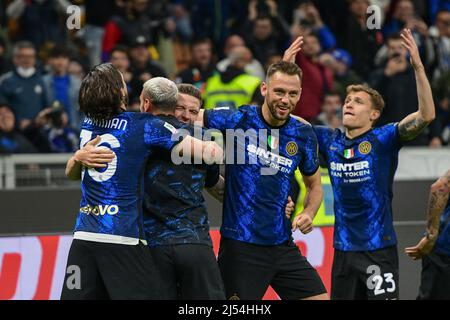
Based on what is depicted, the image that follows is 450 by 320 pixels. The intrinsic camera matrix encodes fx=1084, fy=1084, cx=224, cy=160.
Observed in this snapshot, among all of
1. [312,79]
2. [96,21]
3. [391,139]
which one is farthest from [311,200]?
[96,21]

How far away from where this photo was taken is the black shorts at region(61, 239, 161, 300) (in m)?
7.12

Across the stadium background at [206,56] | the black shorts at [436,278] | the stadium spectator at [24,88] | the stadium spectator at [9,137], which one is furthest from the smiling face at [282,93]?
the stadium spectator at [24,88]

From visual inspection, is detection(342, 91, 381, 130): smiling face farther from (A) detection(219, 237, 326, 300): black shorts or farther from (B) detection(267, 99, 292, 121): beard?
(A) detection(219, 237, 326, 300): black shorts

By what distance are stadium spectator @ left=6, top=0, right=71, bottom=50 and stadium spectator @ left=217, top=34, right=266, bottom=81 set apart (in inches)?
96.0

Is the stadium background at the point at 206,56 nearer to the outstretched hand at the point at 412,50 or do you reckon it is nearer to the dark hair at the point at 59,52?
the dark hair at the point at 59,52

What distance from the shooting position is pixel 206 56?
14.4 meters

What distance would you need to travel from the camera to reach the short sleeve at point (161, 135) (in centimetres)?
721

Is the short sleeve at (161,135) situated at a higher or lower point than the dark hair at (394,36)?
lower

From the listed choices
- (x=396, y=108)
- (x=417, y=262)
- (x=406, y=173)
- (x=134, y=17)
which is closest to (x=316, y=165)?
(x=417, y=262)

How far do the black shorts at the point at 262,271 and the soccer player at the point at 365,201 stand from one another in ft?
1.58

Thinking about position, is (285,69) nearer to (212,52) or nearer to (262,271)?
(262,271)

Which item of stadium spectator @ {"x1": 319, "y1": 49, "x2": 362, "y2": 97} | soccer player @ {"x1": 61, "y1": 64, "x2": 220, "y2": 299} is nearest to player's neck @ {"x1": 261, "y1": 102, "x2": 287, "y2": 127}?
soccer player @ {"x1": 61, "y1": 64, "x2": 220, "y2": 299}

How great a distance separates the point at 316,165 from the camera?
8195 millimetres
